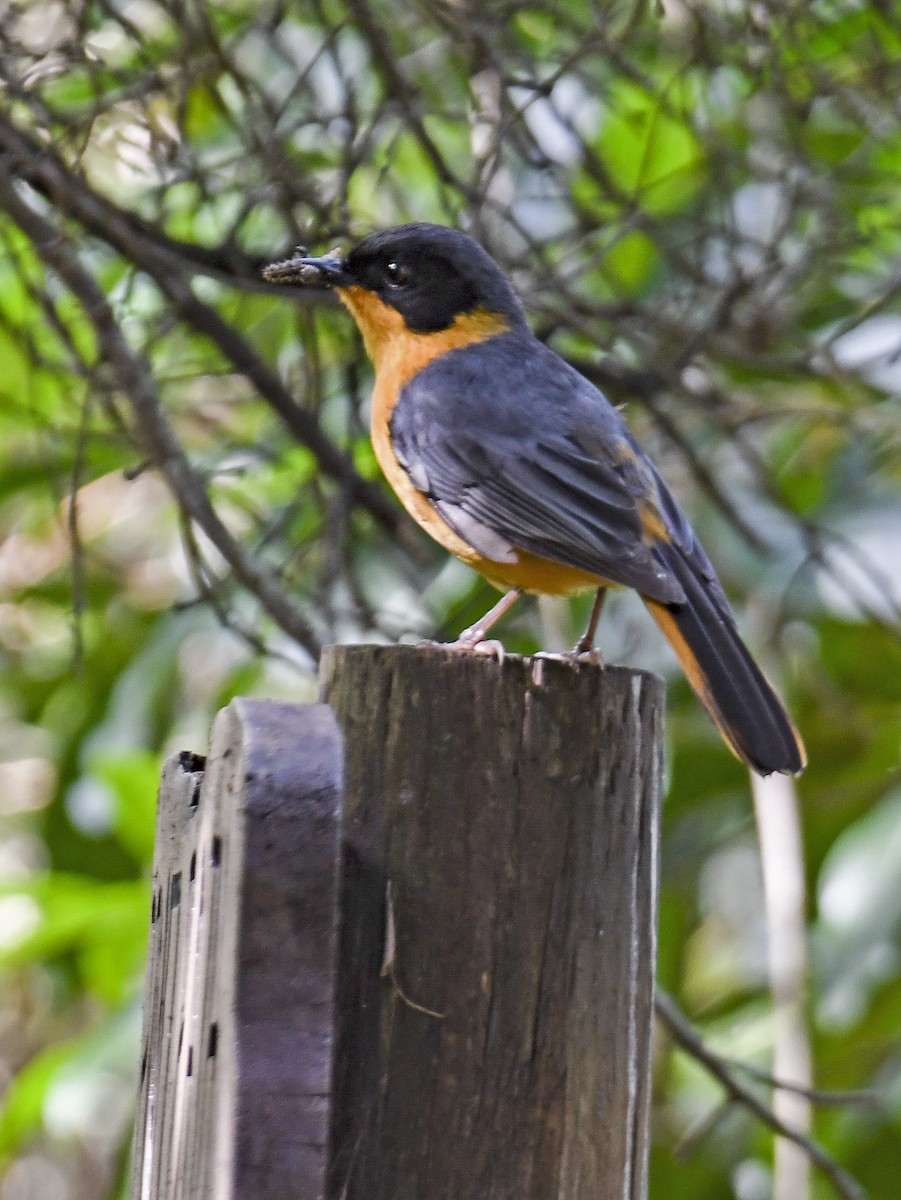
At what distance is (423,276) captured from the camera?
13.1ft

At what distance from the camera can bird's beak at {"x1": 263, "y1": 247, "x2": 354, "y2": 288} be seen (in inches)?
145

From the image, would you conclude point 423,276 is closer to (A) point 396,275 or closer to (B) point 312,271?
(A) point 396,275

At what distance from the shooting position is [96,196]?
3783mm

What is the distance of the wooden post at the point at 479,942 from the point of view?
1801mm

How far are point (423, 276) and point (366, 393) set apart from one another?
1.36 metres

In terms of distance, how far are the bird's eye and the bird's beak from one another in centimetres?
11

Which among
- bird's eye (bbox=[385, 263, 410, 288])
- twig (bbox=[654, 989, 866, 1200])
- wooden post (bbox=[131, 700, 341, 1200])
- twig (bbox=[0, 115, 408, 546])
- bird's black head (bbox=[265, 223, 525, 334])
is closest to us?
wooden post (bbox=[131, 700, 341, 1200])

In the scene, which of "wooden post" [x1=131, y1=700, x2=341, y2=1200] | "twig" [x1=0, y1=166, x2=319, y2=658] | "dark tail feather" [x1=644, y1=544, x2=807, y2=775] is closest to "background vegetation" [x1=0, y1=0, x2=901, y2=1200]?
"twig" [x1=0, y1=166, x2=319, y2=658]

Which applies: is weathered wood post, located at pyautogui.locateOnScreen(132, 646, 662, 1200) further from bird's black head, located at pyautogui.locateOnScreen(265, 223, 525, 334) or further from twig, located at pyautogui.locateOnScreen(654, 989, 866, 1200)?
bird's black head, located at pyautogui.locateOnScreen(265, 223, 525, 334)

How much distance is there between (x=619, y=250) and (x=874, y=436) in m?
1.13

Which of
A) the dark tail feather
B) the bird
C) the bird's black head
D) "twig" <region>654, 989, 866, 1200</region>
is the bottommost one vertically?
"twig" <region>654, 989, 866, 1200</region>

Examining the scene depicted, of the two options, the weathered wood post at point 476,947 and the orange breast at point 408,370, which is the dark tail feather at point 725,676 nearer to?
the orange breast at point 408,370

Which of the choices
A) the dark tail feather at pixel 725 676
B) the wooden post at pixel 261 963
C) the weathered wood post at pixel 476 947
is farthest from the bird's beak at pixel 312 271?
the wooden post at pixel 261 963

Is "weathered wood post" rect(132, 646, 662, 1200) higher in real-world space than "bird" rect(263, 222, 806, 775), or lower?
lower
